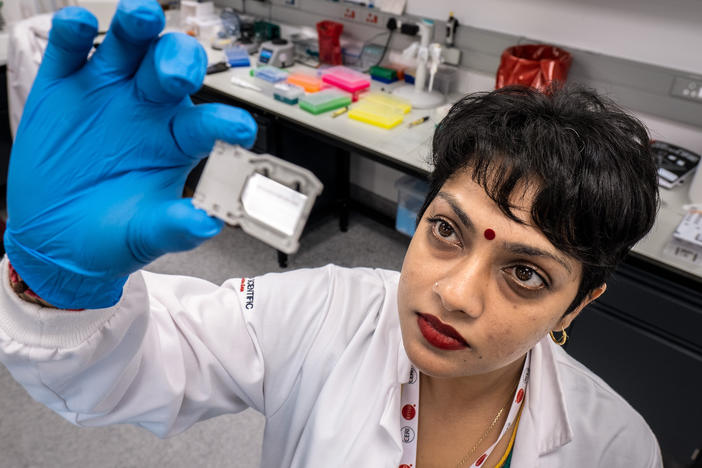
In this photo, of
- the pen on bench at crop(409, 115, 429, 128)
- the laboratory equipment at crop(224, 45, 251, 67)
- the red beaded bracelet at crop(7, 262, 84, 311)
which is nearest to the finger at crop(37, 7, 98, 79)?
the red beaded bracelet at crop(7, 262, 84, 311)

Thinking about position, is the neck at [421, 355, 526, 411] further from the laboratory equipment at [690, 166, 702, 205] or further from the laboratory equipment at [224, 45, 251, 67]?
the laboratory equipment at [224, 45, 251, 67]

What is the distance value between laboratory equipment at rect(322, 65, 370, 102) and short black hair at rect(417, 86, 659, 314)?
5.62 ft

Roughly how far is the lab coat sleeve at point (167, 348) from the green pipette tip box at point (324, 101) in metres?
1.39

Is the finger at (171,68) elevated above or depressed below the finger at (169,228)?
above

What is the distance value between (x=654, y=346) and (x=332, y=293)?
1254 mm

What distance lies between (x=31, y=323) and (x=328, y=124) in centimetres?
164

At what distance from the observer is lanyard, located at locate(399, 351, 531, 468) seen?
3.03 ft

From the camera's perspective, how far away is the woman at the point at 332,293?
0.67m

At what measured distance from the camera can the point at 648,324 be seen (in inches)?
64.1

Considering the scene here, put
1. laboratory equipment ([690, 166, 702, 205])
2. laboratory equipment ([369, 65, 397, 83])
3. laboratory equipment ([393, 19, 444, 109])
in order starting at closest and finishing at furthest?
1. laboratory equipment ([690, 166, 702, 205])
2. laboratory equipment ([393, 19, 444, 109])
3. laboratory equipment ([369, 65, 397, 83])

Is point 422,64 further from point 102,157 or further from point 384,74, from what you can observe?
point 102,157

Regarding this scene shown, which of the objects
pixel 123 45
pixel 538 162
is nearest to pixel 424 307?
pixel 538 162

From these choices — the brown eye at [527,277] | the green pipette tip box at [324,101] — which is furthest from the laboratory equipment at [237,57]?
the brown eye at [527,277]

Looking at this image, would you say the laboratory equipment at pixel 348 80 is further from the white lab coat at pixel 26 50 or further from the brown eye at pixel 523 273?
the brown eye at pixel 523 273
